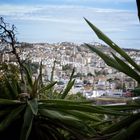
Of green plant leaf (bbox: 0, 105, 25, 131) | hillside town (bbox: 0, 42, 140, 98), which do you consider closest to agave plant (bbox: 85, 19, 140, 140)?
green plant leaf (bbox: 0, 105, 25, 131)

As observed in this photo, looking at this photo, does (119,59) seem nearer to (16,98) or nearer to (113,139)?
(113,139)

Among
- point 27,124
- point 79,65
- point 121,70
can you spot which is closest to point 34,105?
point 27,124

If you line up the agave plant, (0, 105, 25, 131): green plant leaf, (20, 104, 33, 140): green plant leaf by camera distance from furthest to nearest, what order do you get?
(0, 105, 25, 131): green plant leaf → (20, 104, 33, 140): green plant leaf → the agave plant

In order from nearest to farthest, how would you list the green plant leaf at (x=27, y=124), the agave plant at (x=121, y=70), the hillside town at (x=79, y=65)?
the agave plant at (x=121, y=70) < the green plant leaf at (x=27, y=124) < the hillside town at (x=79, y=65)

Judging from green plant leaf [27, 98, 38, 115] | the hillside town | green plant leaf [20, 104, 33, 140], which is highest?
the hillside town

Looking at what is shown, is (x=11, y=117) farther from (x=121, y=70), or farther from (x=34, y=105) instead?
(x=121, y=70)

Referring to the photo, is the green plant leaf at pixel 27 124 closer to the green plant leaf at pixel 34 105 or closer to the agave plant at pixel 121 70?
the green plant leaf at pixel 34 105

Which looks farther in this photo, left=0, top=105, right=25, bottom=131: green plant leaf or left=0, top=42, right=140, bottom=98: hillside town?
left=0, top=42, right=140, bottom=98: hillside town

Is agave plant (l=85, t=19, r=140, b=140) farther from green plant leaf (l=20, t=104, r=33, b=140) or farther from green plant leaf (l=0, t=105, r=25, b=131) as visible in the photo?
green plant leaf (l=0, t=105, r=25, b=131)

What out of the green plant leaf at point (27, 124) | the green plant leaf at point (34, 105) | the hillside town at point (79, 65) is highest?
the hillside town at point (79, 65)

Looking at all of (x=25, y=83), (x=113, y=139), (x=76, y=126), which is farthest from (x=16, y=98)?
(x=113, y=139)

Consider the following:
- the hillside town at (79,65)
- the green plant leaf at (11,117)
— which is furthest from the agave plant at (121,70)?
the hillside town at (79,65)
